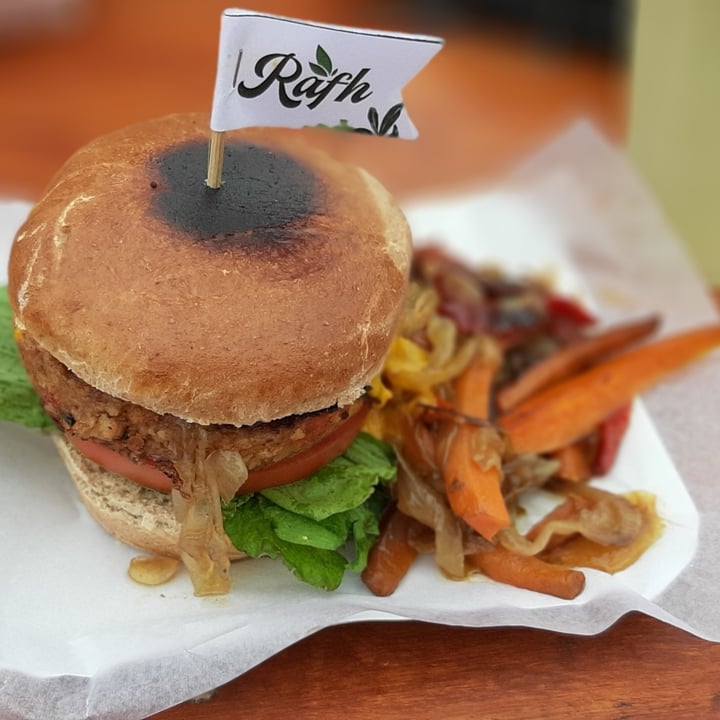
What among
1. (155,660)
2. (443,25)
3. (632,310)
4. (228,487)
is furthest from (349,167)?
(443,25)

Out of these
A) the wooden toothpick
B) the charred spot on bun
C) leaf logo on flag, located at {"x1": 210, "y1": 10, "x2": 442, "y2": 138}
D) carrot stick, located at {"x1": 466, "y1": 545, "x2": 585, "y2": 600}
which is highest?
leaf logo on flag, located at {"x1": 210, "y1": 10, "x2": 442, "y2": 138}

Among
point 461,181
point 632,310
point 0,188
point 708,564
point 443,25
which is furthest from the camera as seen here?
point 443,25

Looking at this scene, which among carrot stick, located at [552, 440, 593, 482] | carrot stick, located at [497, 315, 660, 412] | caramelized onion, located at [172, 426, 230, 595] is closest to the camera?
caramelized onion, located at [172, 426, 230, 595]

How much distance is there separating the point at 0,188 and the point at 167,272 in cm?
252

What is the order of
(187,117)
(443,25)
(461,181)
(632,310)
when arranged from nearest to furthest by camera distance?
(187,117), (632,310), (461,181), (443,25)

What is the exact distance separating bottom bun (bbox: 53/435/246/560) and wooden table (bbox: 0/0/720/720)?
0.35 metres

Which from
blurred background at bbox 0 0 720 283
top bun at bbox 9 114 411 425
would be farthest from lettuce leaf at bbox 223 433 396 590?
blurred background at bbox 0 0 720 283

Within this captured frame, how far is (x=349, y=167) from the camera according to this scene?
7.06 feet

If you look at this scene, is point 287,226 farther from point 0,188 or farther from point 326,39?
point 0,188

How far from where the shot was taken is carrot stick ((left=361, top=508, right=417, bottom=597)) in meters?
1.94

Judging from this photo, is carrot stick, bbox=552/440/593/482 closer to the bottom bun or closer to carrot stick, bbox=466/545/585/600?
carrot stick, bbox=466/545/585/600

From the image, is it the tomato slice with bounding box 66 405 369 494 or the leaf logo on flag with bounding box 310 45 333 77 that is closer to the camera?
the leaf logo on flag with bounding box 310 45 333 77

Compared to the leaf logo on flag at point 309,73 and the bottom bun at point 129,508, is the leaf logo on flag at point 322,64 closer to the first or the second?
the leaf logo on flag at point 309,73

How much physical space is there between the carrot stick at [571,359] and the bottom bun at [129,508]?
99 centimetres
